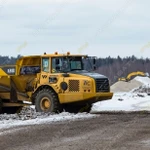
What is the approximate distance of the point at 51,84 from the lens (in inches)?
748

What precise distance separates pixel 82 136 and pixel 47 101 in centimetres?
673

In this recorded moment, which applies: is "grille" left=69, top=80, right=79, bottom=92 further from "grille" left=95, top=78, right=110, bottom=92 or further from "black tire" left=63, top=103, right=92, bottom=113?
"black tire" left=63, top=103, right=92, bottom=113

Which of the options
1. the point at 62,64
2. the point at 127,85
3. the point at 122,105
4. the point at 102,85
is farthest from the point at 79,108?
the point at 127,85

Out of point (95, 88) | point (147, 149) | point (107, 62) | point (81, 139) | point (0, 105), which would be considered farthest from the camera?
point (107, 62)

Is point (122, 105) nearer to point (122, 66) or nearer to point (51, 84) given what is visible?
point (51, 84)

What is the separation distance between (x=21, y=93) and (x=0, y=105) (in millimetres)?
1024

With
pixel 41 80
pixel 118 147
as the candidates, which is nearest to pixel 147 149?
pixel 118 147

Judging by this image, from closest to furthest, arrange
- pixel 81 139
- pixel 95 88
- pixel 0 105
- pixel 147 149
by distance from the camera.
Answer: pixel 147 149 → pixel 81 139 → pixel 95 88 → pixel 0 105

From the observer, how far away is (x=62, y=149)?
10.5 meters

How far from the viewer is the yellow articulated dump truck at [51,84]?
18469mm

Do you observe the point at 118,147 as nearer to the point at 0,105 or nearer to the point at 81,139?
the point at 81,139

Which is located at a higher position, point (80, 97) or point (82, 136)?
point (80, 97)

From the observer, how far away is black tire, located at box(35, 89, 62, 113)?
61.4 feet

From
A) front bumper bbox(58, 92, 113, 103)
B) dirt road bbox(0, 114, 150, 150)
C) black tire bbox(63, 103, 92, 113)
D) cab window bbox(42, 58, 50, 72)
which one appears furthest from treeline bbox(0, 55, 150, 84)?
dirt road bbox(0, 114, 150, 150)
